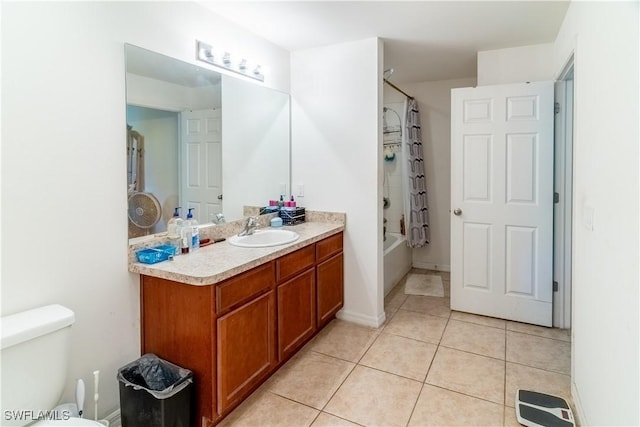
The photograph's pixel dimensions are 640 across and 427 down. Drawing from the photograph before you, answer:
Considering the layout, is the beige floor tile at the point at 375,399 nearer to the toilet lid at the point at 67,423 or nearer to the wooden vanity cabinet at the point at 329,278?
the wooden vanity cabinet at the point at 329,278

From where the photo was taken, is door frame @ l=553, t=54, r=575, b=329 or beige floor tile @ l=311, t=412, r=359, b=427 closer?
beige floor tile @ l=311, t=412, r=359, b=427

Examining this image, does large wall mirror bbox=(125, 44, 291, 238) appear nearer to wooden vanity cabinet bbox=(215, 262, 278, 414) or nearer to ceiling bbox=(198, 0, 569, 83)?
ceiling bbox=(198, 0, 569, 83)

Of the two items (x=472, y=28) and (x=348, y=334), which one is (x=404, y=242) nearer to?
(x=348, y=334)

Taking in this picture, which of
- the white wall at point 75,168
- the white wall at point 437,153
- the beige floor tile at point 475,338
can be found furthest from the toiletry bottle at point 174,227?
the white wall at point 437,153

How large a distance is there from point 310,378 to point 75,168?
5.52ft

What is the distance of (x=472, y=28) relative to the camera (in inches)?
101

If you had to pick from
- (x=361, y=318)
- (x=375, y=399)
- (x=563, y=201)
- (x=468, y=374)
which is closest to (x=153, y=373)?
(x=375, y=399)

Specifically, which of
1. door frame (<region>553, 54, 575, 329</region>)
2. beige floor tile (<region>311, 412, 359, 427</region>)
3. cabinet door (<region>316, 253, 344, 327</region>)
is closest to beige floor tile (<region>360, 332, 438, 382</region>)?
cabinet door (<region>316, 253, 344, 327</region>)

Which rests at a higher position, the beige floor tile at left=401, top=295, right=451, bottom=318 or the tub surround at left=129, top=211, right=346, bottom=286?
the tub surround at left=129, top=211, right=346, bottom=286

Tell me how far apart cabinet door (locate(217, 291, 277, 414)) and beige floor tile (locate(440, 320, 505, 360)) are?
4.36 feet

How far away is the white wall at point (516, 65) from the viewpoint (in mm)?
2895

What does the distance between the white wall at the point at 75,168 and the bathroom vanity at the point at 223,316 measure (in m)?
0.19

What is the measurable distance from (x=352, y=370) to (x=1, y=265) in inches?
72.9

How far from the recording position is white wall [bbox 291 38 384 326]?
2807mm
